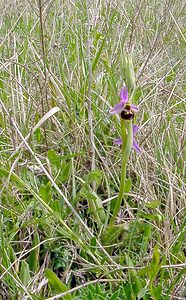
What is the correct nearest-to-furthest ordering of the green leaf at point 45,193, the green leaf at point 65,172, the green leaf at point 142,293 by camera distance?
the green leaf at point 142,293, the green leaf at point 45,193, the green leaf at point 65,172

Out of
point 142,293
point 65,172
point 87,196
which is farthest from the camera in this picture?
point 65,172

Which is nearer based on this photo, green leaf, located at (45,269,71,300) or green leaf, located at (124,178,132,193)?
green leaf, located at (45,269,71,300)

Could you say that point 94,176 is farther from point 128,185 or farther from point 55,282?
point 55,282

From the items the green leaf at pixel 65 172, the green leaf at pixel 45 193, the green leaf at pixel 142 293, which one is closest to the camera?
the green leaf at pixel 142 293

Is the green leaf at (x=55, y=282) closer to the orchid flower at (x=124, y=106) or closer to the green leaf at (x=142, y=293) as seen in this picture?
the green leaf at (x=142, y=293)

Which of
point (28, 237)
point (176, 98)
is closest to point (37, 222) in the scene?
point (28, 237)

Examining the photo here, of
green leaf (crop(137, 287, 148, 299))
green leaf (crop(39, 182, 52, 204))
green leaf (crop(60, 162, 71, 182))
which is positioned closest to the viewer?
green leaf (crop(137, 287, 148, 299))

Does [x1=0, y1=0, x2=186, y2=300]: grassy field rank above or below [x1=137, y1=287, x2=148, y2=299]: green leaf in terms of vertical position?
above

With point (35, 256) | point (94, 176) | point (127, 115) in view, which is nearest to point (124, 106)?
point (127, 115)

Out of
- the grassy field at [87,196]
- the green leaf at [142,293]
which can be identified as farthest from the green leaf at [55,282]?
the green leaf at [142,293]

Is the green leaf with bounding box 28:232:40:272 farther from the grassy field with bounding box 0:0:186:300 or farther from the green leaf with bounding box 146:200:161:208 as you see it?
the green leaf with bounding box 146:200:161:208

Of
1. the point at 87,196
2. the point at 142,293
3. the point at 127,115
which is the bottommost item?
the point at 142,293

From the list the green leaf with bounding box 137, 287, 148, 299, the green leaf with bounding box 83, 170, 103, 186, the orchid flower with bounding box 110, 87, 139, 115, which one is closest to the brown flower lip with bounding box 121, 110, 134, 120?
the orchid flower with bounding box 110, 87, 139, 115
